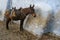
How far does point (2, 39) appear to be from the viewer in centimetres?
293

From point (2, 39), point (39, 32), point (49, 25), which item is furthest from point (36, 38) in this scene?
Answer: point (2, 39)

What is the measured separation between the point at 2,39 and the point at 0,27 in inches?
22.8

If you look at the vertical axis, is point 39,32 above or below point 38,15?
below

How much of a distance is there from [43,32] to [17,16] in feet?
1.88

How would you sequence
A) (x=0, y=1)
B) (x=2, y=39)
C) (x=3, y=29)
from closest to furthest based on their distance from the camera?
(x=2, y=39) < (x=3, y=29) < (x=0, y=1)

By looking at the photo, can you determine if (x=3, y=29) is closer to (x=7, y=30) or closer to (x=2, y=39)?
(x=7, y=30)

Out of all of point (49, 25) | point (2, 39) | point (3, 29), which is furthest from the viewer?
point (3, 29)

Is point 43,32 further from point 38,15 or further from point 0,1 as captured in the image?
point 0,1

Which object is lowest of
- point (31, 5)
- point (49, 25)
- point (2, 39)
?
point (2, 39)

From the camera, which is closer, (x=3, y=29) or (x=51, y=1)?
(x=51, y=1)

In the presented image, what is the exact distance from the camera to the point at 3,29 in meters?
3.35

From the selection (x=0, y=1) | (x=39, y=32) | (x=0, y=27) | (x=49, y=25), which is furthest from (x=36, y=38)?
(x=0, y=1)

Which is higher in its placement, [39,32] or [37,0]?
[37,0]

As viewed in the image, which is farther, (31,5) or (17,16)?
(31,5)
